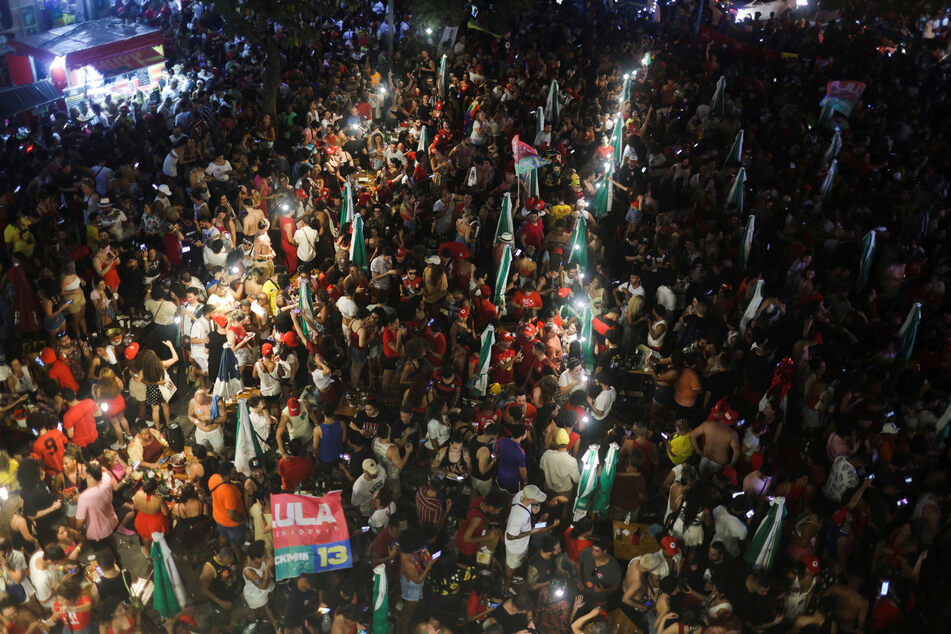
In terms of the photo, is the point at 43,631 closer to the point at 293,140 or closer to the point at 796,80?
the point at 293,140

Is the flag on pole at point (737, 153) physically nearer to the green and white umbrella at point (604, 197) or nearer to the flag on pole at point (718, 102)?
the green and white umbrella at point (604, 197)

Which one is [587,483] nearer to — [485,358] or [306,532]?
[485,358]

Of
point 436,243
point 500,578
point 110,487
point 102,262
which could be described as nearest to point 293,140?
point 436,243

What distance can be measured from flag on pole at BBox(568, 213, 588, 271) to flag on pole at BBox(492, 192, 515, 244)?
104 cm

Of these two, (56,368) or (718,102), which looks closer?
(56,368)

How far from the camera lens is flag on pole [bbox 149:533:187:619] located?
6.48 metres

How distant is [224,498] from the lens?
7.25m

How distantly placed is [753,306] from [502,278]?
373 cm

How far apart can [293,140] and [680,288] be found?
34.0 ft

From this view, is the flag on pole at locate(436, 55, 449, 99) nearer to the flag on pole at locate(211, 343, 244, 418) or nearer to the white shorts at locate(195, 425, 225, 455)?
the flag on pole at locate(211, 343, 244, 418)

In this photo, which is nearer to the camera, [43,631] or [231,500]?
[43,631]

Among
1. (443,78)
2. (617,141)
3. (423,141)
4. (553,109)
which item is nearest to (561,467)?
(423,141)

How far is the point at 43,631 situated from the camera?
21.8ft

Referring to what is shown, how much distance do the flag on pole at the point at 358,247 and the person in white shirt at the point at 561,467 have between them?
16.8 ft
